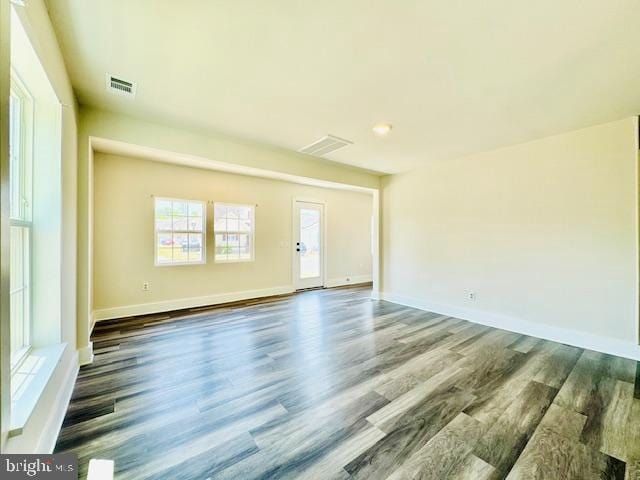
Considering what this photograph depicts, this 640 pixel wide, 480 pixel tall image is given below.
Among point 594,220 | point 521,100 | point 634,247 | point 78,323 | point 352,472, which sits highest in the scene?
point 521,100

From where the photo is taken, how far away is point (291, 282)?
18.7 feet

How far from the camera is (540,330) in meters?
3.26

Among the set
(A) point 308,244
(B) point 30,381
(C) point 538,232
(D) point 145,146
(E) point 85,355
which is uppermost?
(D) point 145,146

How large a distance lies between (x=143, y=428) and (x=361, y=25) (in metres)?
2.81

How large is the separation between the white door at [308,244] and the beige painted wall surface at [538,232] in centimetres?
217

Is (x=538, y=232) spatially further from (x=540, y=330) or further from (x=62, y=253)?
(x=62, y=253)

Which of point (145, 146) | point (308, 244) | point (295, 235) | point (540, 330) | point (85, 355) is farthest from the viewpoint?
point (308, 244)

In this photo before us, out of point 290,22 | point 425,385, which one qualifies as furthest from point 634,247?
point 290,22

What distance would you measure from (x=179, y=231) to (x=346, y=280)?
12.9ft

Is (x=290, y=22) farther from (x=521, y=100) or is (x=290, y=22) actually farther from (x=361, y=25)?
(x=521, y=100)

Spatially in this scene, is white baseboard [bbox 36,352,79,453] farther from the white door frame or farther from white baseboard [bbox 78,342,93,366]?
the white door frame

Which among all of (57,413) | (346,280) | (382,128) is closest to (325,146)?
(382,128)

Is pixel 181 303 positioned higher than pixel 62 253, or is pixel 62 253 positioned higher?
pixel 62 253

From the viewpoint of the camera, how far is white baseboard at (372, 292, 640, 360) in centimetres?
275
